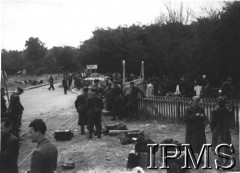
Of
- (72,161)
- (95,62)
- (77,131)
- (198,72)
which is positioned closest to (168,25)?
(198,72)

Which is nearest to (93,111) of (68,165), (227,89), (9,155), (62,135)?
(62,135)

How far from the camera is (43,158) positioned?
397cm

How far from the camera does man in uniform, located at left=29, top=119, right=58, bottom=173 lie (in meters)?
3.95

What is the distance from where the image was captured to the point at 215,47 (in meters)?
20.7

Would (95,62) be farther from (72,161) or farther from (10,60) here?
(72,161)

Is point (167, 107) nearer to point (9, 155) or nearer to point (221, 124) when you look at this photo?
point (221, 124)

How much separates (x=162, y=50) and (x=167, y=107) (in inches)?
677

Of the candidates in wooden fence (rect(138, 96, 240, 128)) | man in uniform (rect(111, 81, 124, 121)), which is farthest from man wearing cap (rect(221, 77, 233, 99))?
man in uniform (rect(111, 81, 124, 121))

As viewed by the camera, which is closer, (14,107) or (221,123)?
(221,123)

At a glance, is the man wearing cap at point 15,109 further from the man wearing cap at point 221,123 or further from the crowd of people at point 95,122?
the man wearing cap at point 221,123

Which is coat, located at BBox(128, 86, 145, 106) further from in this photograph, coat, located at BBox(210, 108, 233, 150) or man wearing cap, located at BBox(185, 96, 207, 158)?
coat, located at BBox(210, 108, 233, 150)

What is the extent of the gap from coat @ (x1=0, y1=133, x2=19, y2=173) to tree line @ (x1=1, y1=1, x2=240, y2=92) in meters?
7.31

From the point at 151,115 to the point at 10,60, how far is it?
1432 centimetres

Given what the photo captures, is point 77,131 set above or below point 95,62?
below
